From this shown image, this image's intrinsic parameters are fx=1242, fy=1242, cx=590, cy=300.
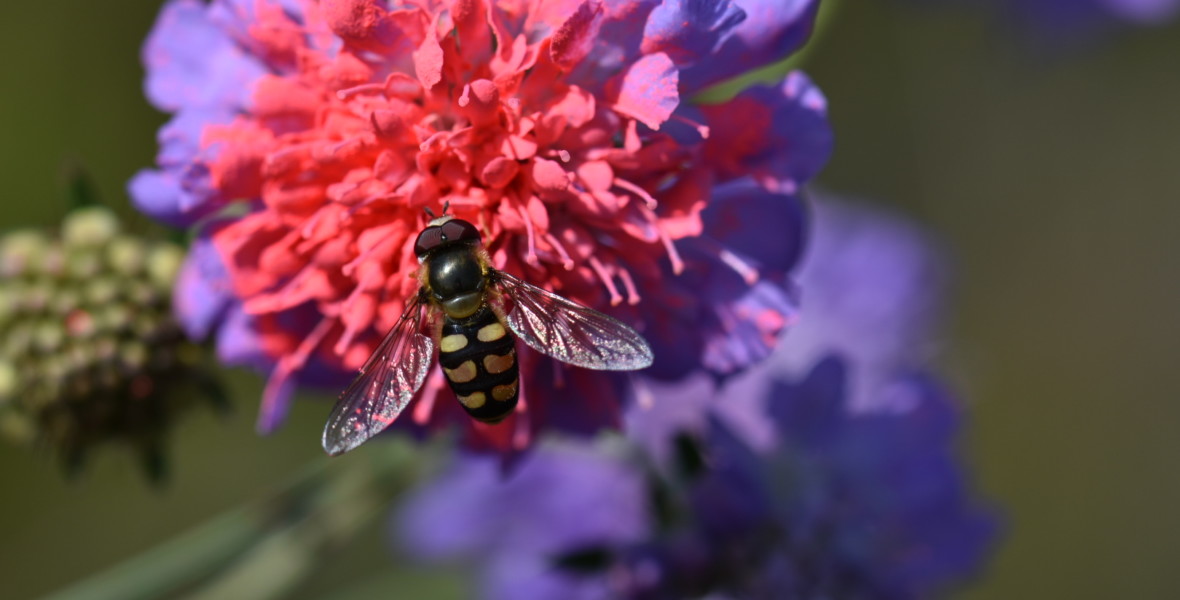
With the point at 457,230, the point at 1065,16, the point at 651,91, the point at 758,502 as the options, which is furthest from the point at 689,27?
the point at 1065,16

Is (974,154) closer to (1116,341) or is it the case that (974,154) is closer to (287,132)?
(1116,341)

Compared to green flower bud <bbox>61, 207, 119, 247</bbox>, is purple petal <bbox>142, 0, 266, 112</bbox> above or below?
above

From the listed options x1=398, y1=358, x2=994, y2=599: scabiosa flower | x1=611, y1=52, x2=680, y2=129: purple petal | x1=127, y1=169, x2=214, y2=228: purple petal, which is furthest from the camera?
x1=398, y1=358, x2=994, y2=599: scabiosa flower

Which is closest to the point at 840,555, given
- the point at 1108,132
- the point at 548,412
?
the point at 548,412

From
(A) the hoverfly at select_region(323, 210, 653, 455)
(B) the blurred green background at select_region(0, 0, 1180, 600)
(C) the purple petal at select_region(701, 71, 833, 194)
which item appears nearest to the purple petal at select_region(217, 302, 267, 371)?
(A) the hoverfly at select_region(323, 210, 653, 455)

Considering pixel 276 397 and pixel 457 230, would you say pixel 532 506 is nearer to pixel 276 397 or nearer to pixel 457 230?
pixel 276 397

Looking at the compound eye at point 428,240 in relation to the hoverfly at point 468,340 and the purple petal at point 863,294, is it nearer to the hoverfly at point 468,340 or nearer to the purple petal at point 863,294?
the hoverfly at point 468,340

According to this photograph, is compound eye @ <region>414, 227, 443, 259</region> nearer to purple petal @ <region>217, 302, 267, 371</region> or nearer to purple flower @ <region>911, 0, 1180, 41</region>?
purple petal @ <region>217, 302, 267, 371</region>
